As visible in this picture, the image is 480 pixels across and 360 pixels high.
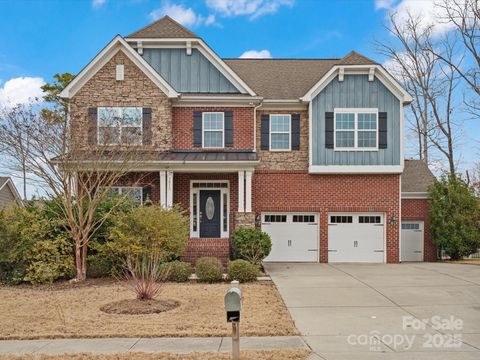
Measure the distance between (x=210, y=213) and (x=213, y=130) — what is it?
10.8 ft

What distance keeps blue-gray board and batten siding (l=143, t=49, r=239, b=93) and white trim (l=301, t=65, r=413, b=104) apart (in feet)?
10.1

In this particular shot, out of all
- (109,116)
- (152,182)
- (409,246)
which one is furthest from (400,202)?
(109,116)

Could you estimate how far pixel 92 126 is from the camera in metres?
16.8

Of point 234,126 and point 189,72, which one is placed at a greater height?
point 189,72

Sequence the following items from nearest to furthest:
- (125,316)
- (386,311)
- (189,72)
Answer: (125,316) < (386,311) < (189,72)

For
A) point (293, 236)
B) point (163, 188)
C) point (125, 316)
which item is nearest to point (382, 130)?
point (293, 236)

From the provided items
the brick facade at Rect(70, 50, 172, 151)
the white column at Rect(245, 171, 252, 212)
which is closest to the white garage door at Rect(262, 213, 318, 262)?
the white column at Rect(245, 171, 252, 212)

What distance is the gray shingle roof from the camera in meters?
21.5

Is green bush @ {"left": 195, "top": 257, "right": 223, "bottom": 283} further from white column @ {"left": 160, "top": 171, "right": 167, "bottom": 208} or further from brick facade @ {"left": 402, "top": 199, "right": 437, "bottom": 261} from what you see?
brick facade @ {"left": 402, "top": 199, "right": 437, "bottom": 261}

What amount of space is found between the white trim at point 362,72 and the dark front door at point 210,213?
5.29m

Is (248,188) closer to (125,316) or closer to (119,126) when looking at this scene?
(119,126)

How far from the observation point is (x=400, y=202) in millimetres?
19516

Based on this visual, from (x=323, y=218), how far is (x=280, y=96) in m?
5.28

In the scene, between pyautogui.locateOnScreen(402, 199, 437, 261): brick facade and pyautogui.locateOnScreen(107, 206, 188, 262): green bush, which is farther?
pyautogui.locateOnScreen(402, 199, 437, 261): brick facade
